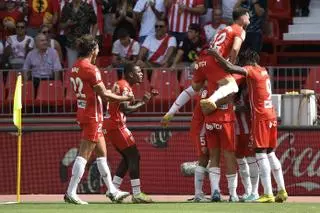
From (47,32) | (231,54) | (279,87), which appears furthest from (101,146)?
(47,32)

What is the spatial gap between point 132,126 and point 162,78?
100 centimetres

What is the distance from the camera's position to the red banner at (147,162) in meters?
18.6

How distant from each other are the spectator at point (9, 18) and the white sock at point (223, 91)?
814 centimetres

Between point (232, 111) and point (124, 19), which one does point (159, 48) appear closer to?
point (124, 19)

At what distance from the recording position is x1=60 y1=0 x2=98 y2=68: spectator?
21.8 metres

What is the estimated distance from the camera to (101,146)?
51.8 feet

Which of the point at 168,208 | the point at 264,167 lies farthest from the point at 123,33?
the point at 168,208

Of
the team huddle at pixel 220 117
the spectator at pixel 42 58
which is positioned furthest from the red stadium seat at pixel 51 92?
the team huddle at pixel 220 117

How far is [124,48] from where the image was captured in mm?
21328

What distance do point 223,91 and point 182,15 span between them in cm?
655

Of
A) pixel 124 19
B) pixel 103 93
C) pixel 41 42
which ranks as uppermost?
pixel 124 19

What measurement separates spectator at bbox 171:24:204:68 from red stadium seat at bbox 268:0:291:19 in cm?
216

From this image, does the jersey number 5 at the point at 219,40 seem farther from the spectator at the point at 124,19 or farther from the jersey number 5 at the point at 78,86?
the spectator at the point at 124,19

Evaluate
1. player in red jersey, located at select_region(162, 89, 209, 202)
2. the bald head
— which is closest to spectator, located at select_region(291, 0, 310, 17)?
the bald head
